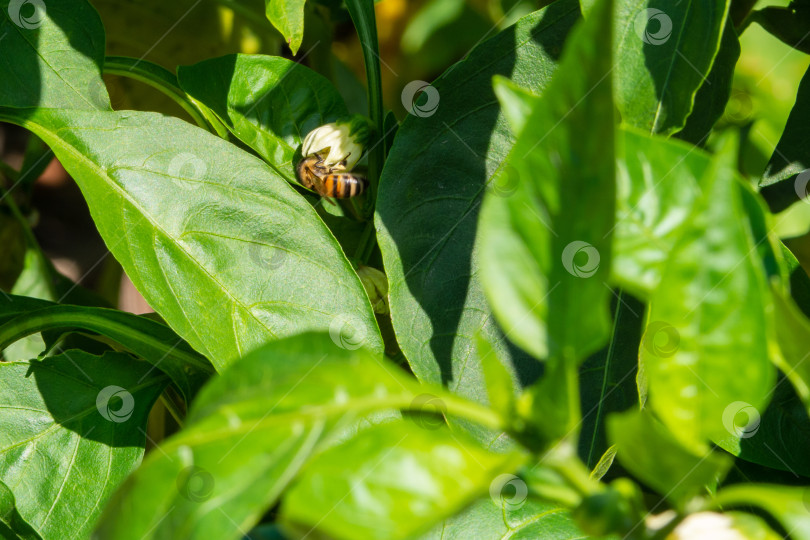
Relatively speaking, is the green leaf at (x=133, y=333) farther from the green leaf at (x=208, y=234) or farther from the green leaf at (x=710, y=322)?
the green leaf at (x=710, y=322)

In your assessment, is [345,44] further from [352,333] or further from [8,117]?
[352,333]

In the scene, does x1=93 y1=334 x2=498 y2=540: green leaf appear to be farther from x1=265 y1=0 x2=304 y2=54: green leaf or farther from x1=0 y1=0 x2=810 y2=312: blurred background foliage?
x1=0 y1=0 x2=810 y2=312: blurred background foliage

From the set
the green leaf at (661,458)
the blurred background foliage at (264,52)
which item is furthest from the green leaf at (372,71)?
the green leaf at (661,458)

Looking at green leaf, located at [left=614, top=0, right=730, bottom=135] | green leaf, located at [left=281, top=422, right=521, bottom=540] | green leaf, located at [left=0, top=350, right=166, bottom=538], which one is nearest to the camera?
green leaf, located at [left=281, top=422, right=521, bottom=540]

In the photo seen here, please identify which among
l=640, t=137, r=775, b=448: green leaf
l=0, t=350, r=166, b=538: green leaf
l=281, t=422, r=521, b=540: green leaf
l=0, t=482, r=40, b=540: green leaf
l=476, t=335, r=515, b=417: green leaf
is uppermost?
l=640, t=137, r=775, b=448: green leaf

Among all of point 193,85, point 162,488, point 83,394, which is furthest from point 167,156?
point 162,488

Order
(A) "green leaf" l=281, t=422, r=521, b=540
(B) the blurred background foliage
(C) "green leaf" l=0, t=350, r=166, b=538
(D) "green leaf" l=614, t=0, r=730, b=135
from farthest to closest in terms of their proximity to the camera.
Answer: (B) the blurred background foliage, (C) "green leaf" l=0, t=350, r=166, b=538, (D) "green leaf" l=614, t=0, r=730, b=135, (A) "green leaf" l=281, t=422, r=521, b=540

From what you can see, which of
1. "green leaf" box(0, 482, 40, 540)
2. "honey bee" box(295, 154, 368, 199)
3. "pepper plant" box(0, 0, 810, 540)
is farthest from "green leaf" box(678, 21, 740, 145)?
"green leaf" box(0, 482, 40, 540)
